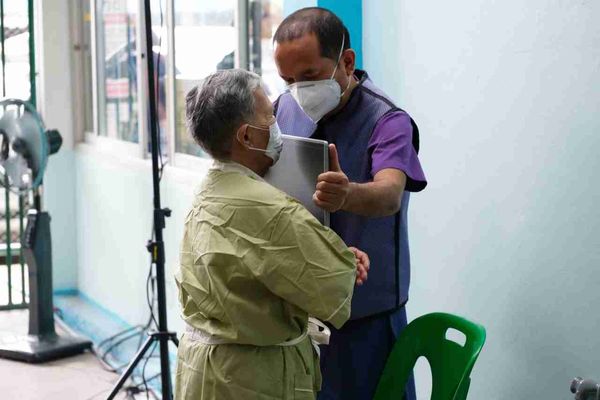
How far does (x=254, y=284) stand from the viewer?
172cm

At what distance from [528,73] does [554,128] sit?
0.16 metres

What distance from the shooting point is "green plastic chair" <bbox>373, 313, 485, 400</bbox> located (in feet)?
6.69

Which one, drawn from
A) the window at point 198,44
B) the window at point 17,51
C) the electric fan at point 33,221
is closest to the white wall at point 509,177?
the window at point 198,44

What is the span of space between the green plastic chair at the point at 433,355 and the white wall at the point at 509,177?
215 mm

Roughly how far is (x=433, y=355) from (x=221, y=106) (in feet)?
2.70

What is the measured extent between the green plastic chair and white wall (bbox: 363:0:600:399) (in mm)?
215

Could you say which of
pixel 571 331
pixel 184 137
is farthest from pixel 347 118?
pixel 184 137

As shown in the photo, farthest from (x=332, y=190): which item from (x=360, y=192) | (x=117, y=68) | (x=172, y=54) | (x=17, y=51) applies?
(x=17, y=51)

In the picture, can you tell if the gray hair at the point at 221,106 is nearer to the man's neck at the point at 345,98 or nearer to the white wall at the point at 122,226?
the man's neck at the point at 345,98

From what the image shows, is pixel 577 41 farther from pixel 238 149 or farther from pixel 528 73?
pixel 238 149

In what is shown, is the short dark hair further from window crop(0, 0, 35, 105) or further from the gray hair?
window crop(0, 0, 35, 105)

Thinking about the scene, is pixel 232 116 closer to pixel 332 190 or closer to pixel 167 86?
pixel 332 190

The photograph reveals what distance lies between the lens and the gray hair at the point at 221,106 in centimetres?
171

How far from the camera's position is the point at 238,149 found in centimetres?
176
